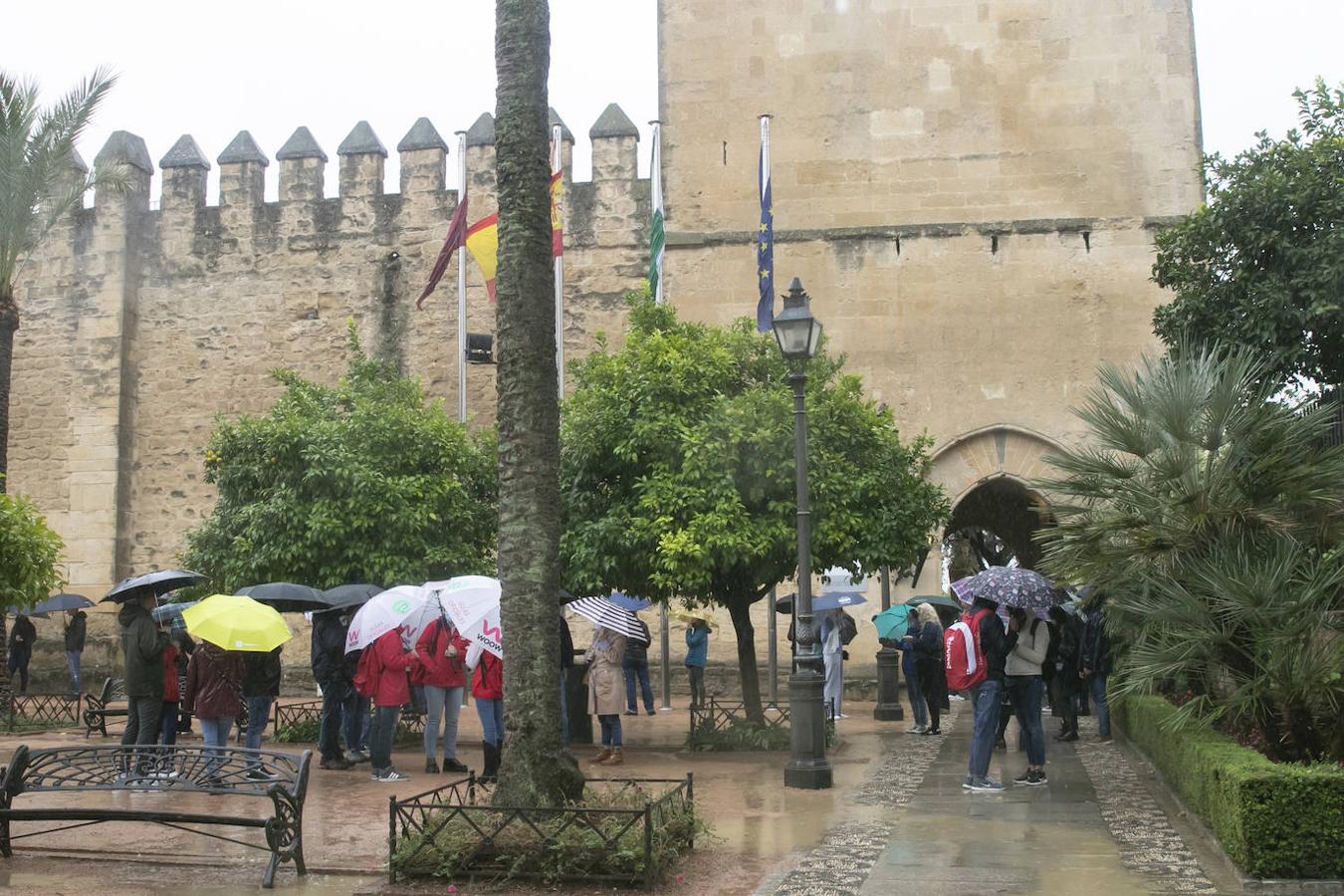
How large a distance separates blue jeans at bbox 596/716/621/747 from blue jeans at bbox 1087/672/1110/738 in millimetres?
4530

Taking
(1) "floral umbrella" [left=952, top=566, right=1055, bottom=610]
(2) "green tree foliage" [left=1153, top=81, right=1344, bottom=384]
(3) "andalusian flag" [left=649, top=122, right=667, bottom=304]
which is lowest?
(1) "floral umbrella" [left=952, top=566, right=1055, bottom=610]

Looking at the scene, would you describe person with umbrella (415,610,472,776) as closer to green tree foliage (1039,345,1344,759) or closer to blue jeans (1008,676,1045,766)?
blue jeans (1008,676,1045,766)

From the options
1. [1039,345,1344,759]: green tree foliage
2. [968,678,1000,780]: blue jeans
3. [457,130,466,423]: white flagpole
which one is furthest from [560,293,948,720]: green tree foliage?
[457,130,466,423]: white flagpole

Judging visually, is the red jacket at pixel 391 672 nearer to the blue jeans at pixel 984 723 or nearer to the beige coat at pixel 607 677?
the beige coat at pixel 607 677

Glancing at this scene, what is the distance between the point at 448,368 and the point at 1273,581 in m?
16.1

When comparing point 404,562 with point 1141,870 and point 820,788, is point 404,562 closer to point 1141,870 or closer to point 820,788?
point 820,788

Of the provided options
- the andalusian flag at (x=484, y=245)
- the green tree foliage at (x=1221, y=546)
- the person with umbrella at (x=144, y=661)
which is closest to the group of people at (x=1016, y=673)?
the green tree foliage at (x=1221, y=546)

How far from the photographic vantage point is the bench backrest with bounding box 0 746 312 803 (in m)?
7.05

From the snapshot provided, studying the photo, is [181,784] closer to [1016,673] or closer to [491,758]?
[491,758]

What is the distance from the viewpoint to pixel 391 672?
10.2m

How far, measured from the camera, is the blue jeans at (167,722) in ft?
32.7

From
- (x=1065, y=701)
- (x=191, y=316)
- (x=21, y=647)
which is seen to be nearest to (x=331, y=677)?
(x=1065, y=701)

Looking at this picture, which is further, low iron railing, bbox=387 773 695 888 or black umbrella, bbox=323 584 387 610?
black umbrella, bbox=323 584 387 610

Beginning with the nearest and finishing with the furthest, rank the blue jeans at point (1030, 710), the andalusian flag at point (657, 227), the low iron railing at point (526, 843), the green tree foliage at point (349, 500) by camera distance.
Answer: the low iron railing at point (526, 843)
the blue jeans at point (1030, 710)
the green tree foliage at point (349, 500)
the andalusian flag at point (657, 227)
